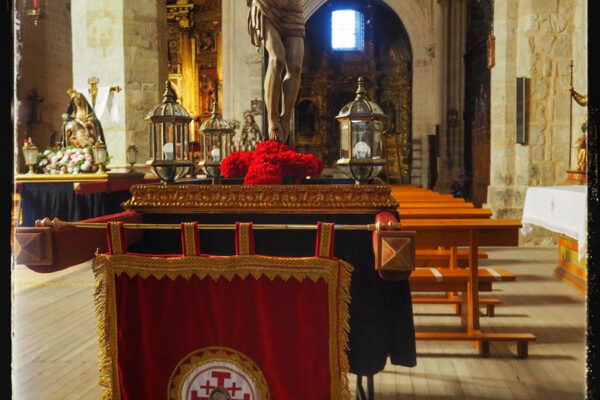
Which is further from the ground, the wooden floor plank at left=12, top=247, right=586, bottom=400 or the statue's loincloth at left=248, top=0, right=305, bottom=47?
the statue's loincloth at left=248, top=0, right=305, bottom=47

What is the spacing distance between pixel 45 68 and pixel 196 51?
7.02m

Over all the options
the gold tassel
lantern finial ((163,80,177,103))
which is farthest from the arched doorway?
the gold tassel

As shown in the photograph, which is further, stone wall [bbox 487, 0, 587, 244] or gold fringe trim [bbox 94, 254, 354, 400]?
stone wall [bbox 487, 0, 587, 244]

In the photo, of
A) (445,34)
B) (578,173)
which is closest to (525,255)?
(578,173)

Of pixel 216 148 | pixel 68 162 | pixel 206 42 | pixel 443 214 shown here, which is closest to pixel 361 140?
pixel 216 148

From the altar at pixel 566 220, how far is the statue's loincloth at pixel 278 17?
254cm

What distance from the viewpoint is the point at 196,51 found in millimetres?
21828

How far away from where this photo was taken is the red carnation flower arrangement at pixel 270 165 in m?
2.96

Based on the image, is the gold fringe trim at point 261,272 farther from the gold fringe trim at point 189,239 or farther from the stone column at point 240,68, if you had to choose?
the stone column at point 240,68

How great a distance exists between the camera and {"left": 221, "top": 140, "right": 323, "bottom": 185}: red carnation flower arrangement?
2961mm

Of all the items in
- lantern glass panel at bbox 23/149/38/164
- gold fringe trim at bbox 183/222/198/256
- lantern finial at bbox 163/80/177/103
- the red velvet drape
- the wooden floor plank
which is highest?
lantern finial at bbox 163/80/177/103

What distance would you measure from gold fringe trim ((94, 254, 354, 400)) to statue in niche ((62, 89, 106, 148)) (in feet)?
21.5

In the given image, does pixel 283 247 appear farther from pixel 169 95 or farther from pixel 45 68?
pixel 45 68

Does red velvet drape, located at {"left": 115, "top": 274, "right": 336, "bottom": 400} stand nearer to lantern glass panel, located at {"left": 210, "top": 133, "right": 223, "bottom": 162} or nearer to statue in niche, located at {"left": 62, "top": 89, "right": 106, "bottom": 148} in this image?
lantern glass panel, located at {"left": 210, "top": 133, "right": 223, "bottom": 162}
